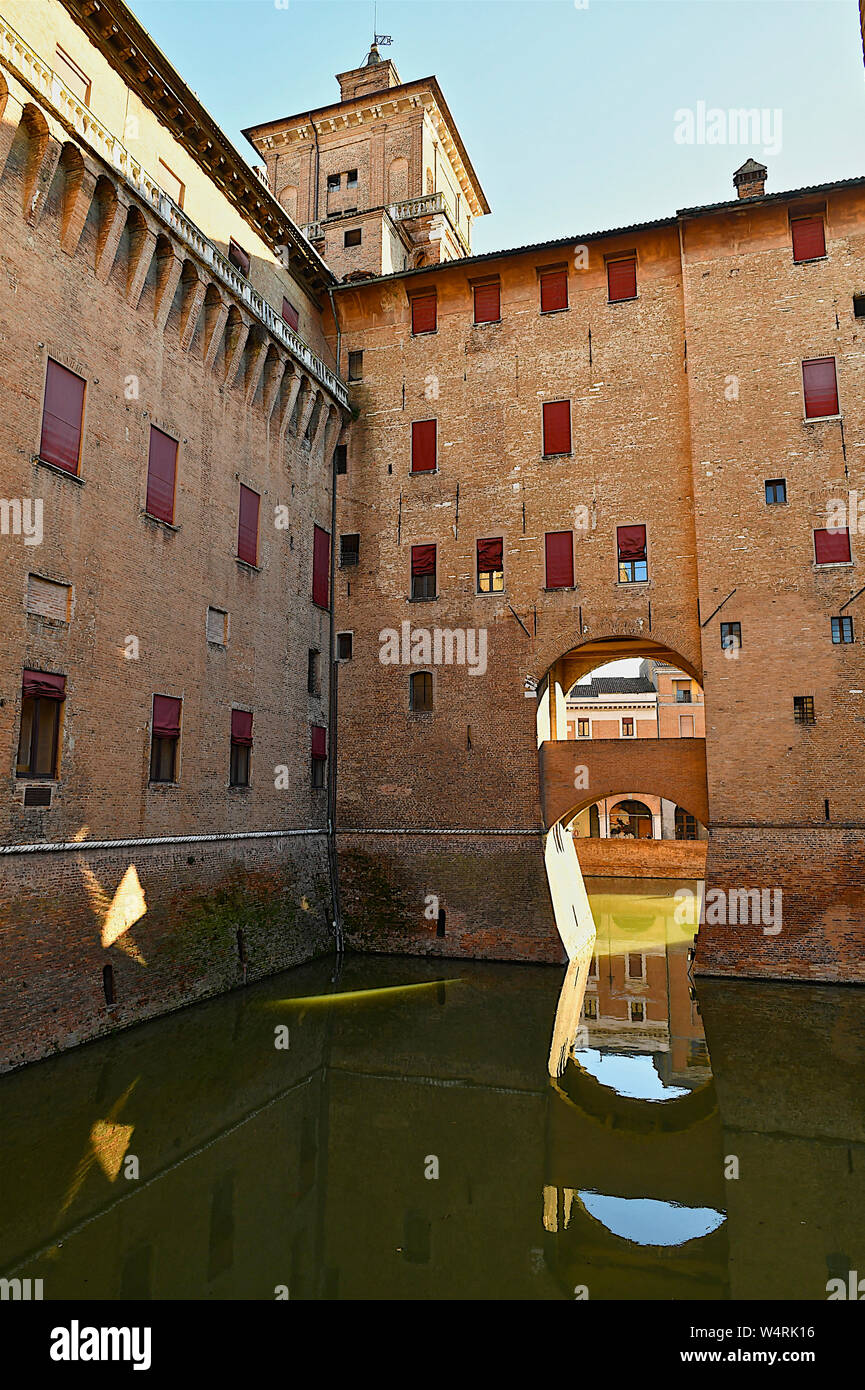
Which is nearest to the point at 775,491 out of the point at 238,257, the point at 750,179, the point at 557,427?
the point at 557,427

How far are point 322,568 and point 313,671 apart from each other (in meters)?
2.75

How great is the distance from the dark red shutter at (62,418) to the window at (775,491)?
45.6 ft

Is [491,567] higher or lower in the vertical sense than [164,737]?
higher

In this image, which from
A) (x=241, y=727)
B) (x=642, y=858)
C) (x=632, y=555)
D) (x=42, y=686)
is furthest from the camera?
(x=642, y=858)

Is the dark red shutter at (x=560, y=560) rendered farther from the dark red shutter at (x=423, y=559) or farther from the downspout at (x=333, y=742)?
the downspout at (x=333, y=742)

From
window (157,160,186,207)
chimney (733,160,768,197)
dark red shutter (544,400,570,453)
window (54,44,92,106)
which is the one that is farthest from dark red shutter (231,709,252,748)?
chimney (733,160,768,197)

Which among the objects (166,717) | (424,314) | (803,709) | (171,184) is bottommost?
(166,717)

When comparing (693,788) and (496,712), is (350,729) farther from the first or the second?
(693,788)

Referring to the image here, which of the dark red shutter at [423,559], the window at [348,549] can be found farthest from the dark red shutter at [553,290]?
the window at [348,549]

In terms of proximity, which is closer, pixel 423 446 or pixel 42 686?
pixel 42 686

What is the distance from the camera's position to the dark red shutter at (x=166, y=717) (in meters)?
14.8

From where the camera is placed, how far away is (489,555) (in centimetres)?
2045

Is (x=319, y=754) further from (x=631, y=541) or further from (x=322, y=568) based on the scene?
(x=631, y=541)
